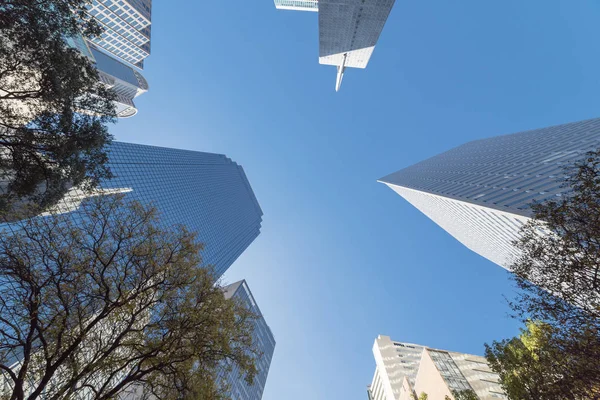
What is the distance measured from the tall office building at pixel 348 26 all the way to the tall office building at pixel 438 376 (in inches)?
4102

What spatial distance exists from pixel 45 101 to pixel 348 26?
382 feet

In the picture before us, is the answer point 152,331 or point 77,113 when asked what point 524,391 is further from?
point 77,113

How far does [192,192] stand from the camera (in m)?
116

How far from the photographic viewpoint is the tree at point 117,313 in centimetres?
891

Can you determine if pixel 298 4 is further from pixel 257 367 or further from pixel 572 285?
pixel 257 367

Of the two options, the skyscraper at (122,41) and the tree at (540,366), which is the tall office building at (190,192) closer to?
the skyscraper at (122,41)

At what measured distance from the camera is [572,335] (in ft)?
35.0

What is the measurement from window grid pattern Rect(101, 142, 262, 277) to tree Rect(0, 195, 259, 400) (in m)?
42.2

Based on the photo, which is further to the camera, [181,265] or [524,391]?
[524,391]

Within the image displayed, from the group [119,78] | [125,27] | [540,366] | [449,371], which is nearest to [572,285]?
[540,366]

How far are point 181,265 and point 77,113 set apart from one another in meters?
10.0

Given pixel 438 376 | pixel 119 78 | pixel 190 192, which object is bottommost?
pixel 438 376

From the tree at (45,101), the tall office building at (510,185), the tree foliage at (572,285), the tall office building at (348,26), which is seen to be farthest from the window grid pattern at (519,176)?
the tall office building at (348,26)

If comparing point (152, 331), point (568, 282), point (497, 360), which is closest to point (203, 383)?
point (152, 331)
